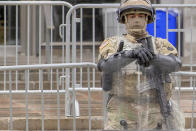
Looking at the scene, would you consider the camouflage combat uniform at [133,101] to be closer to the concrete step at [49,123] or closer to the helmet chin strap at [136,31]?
the helmet chin strap at [136,31]

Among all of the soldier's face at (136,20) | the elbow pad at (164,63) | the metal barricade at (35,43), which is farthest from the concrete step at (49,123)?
the elbow pad at (164,63)

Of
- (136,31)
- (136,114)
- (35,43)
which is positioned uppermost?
(35,43)

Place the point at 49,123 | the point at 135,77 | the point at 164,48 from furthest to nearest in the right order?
the point at 49,123 < the point at 164,48 < the point at 135,77

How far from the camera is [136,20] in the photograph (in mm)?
4160

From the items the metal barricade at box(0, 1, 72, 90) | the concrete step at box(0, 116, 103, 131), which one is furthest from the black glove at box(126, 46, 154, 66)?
the metal barricade at box(0, 1, 72, 90)

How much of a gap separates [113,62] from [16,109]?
3739mm

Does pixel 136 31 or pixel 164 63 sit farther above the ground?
pixel 136 31

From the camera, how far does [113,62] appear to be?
3.97 metres

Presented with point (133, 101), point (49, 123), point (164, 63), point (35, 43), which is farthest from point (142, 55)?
point (35, 43)

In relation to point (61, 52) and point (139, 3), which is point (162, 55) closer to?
point (139, 3)

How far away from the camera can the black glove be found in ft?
12.8

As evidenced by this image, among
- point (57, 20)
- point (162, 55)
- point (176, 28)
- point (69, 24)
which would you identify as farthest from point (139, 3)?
point (57, 20)

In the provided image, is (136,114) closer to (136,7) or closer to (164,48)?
(164,48)

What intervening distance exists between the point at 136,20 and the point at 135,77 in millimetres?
415
